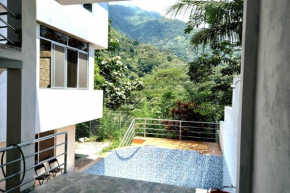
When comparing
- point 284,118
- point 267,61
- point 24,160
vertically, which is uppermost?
point 267,61

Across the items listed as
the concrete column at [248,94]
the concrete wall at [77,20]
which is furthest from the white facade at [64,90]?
the concrete column at [248,94]

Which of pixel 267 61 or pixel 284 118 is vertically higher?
pixel 267 61

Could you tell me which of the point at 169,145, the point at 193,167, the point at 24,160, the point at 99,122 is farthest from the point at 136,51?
the point at 24,160

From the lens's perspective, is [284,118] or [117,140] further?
[117,140]

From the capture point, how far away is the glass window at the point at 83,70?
596 centimetres

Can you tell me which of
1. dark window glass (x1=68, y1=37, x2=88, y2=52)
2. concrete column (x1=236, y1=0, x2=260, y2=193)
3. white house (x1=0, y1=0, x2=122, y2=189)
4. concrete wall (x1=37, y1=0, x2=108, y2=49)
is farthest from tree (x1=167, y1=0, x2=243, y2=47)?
concrete column (x1=236, y1=0, x2=260, y2=193)

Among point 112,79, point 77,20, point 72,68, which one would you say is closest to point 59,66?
point 72,68

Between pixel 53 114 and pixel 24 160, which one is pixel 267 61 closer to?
pixel 24 160

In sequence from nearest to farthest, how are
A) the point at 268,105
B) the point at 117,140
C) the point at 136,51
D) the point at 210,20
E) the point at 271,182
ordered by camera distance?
the point at 271,182 < the point at 268,105 < the point at 210,20 < the point at 117,140 < the point at 136,51

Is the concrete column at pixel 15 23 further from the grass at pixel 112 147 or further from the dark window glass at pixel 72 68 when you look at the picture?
the grass at pixel 112 147

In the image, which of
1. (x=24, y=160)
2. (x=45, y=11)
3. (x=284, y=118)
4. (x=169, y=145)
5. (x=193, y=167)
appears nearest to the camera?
(x=284, y=118)

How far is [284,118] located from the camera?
137cm

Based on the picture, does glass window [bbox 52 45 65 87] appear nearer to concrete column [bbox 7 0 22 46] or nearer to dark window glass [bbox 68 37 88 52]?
dark window glass [bbox 68 37 88 52]

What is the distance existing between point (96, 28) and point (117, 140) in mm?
5813
